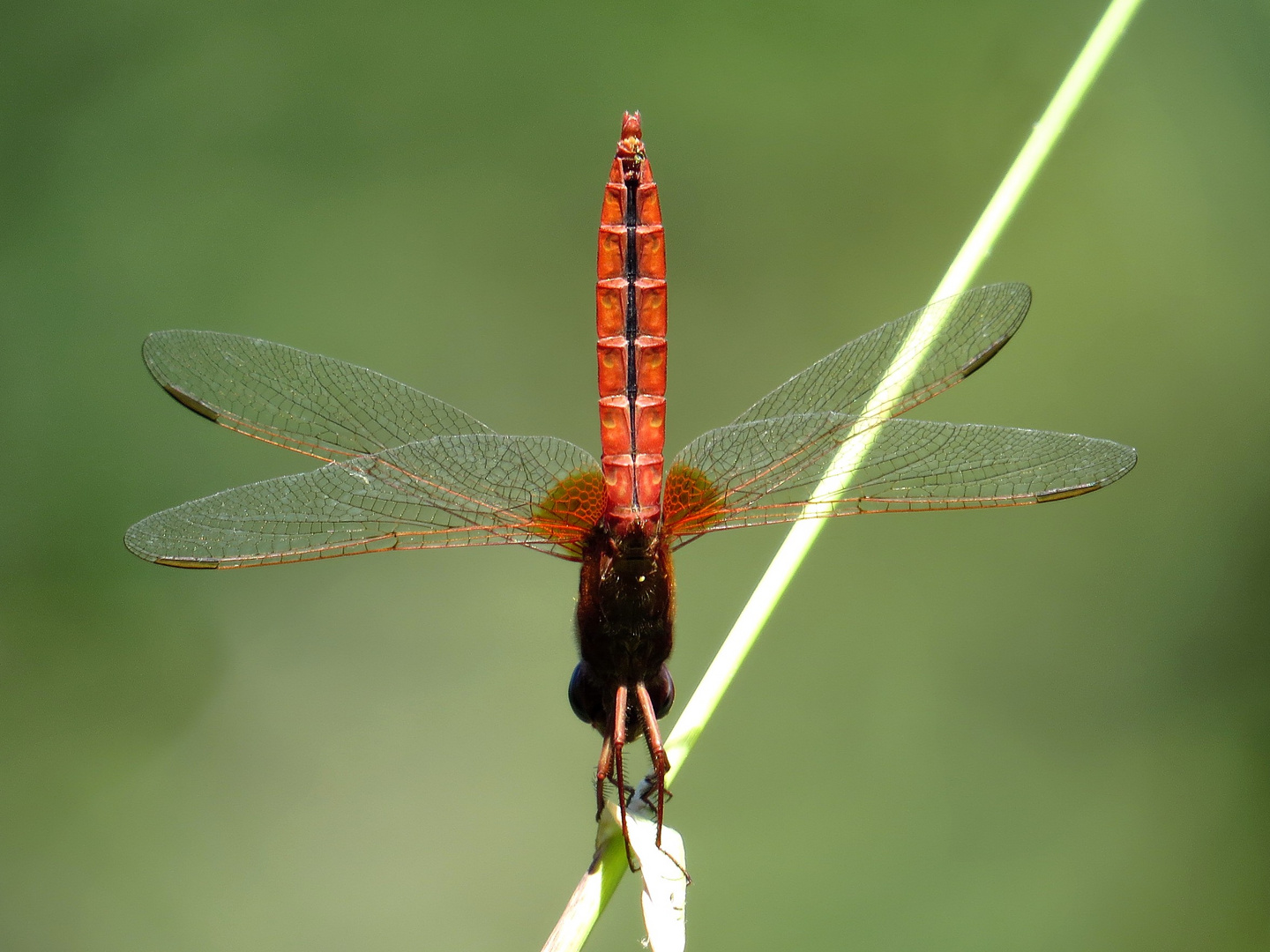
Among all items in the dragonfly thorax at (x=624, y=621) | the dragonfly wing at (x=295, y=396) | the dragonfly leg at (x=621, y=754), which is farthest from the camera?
the dragonfly wing at (x=295, y=396)

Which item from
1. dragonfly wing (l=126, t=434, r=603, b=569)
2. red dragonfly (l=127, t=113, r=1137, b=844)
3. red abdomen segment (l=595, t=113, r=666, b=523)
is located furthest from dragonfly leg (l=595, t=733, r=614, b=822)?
red abdomen segment (l=595, t=113, r=666, b=523)

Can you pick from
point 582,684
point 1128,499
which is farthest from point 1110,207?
point 582,684

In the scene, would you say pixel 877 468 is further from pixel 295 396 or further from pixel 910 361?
pixel 295 396

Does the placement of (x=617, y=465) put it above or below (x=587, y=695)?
above

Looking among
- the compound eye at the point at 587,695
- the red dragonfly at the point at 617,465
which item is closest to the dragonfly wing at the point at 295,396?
the red dragonfly at the point at 617,465

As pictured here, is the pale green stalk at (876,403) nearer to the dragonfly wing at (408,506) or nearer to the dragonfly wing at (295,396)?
the dragonfly wing at (408,506)

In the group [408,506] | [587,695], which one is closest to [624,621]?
[587,695]

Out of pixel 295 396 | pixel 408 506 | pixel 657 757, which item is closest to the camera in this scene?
pixel 657 757
